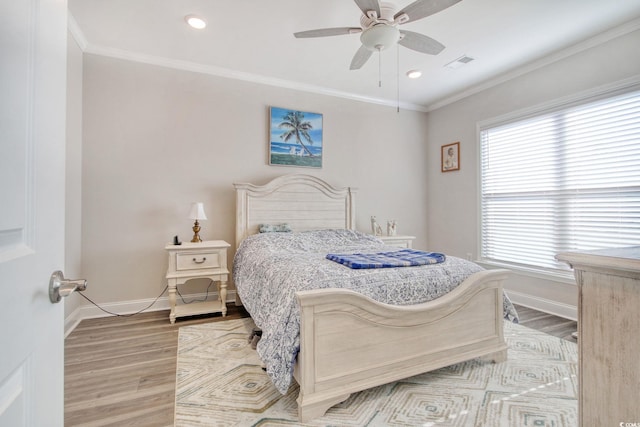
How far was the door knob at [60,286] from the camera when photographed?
605mm

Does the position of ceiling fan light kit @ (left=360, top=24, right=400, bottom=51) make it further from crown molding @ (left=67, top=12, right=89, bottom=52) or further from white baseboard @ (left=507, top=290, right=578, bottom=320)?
white baseboard @ (left=507, top=290, right=578, bottom=320)

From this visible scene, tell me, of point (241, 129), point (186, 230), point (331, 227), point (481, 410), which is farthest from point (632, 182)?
point (186, 230)

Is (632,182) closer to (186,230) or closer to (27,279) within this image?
(27,279)

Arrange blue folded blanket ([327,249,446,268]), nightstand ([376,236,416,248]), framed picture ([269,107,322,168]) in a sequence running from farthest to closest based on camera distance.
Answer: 1. nightstand ([376,236,416,248])
2. framed picture ([269,107,322,168])
3. blue folded blanket ([327,249,446,268])

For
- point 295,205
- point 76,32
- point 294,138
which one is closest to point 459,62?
point 294,138

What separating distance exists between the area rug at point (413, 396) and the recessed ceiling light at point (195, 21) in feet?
8.84

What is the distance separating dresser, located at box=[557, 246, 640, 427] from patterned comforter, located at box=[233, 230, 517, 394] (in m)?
1.06

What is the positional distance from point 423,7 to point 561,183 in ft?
8.06

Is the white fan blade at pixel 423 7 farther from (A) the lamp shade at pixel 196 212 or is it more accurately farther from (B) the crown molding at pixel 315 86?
(A) the lamp shade at pixel 196 212

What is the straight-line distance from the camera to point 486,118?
3.85 metres

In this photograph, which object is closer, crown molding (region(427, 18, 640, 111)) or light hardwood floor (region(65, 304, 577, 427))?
light hardwood floor (region(65, 304, 577, 427))

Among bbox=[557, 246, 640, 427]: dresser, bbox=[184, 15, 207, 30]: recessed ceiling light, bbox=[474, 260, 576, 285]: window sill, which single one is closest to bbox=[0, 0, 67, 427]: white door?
bbox=[557, 246, 640, 427]: dresser

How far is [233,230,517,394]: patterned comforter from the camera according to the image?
1.58 metres

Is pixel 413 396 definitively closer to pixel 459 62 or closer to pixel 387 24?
pixel 387 24
